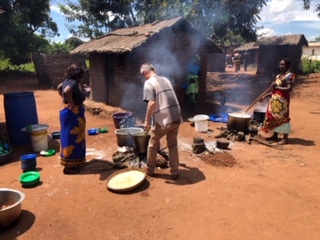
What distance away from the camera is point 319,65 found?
24.2 metres

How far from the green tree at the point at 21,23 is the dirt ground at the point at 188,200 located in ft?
50.3

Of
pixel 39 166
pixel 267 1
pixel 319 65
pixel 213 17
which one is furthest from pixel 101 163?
pixel 319 65

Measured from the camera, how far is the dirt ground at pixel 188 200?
314cm

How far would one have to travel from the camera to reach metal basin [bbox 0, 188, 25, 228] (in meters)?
3.08

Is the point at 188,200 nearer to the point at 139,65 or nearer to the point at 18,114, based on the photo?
the point at 18,114

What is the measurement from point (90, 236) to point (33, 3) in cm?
2095

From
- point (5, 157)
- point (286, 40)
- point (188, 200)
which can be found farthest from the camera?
point (286, 40)

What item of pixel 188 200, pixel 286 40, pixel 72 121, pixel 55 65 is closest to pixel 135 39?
pixel 72 121

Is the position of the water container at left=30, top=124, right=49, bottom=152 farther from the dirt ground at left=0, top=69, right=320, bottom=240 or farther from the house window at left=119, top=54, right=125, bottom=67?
the house window at left=119, top=54, right=125, bottom=67

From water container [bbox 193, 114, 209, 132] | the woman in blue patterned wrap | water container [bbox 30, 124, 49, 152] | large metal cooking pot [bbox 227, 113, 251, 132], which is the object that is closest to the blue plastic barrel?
water container [bbox 30, 124, 49, 152]

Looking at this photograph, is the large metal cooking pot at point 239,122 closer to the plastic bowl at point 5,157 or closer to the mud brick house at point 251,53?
the plastic bowl at point 5,157

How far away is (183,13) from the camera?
1399 cm

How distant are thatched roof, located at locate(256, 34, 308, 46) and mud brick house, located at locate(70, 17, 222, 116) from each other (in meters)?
16.3

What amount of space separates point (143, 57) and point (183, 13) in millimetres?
7019
